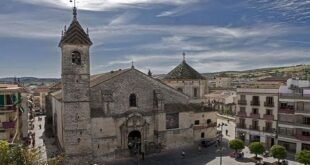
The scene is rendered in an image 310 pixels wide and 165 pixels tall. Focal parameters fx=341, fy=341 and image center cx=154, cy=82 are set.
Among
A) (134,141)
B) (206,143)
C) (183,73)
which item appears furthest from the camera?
(183,73)

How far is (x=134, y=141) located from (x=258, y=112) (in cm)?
1694

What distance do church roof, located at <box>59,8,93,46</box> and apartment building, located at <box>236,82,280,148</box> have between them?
2279 centimetres

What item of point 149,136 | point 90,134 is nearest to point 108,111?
point 90,134

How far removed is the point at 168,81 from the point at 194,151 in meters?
12.3

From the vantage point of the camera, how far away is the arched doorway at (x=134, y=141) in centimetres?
4038

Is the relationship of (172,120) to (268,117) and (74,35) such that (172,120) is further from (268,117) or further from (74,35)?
(74,35)

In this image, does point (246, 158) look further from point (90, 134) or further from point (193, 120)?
point (90, 134)

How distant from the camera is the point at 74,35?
3659 cm

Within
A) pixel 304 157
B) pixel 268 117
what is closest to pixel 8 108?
pixel 304 157

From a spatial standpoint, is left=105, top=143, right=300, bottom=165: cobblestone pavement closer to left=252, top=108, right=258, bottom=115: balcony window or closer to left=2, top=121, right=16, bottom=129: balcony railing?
left=252, top=108, right=258, bottom=115: balcony window

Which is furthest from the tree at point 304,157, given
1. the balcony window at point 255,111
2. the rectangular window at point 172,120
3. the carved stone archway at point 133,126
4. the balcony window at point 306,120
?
the carved stone archway at point 133,126

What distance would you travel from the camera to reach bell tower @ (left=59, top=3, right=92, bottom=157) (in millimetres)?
36062

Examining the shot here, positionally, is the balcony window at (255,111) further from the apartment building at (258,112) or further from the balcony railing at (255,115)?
the balcony railing at (255,115)

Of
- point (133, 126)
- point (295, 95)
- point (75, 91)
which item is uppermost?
point (75, 91)
